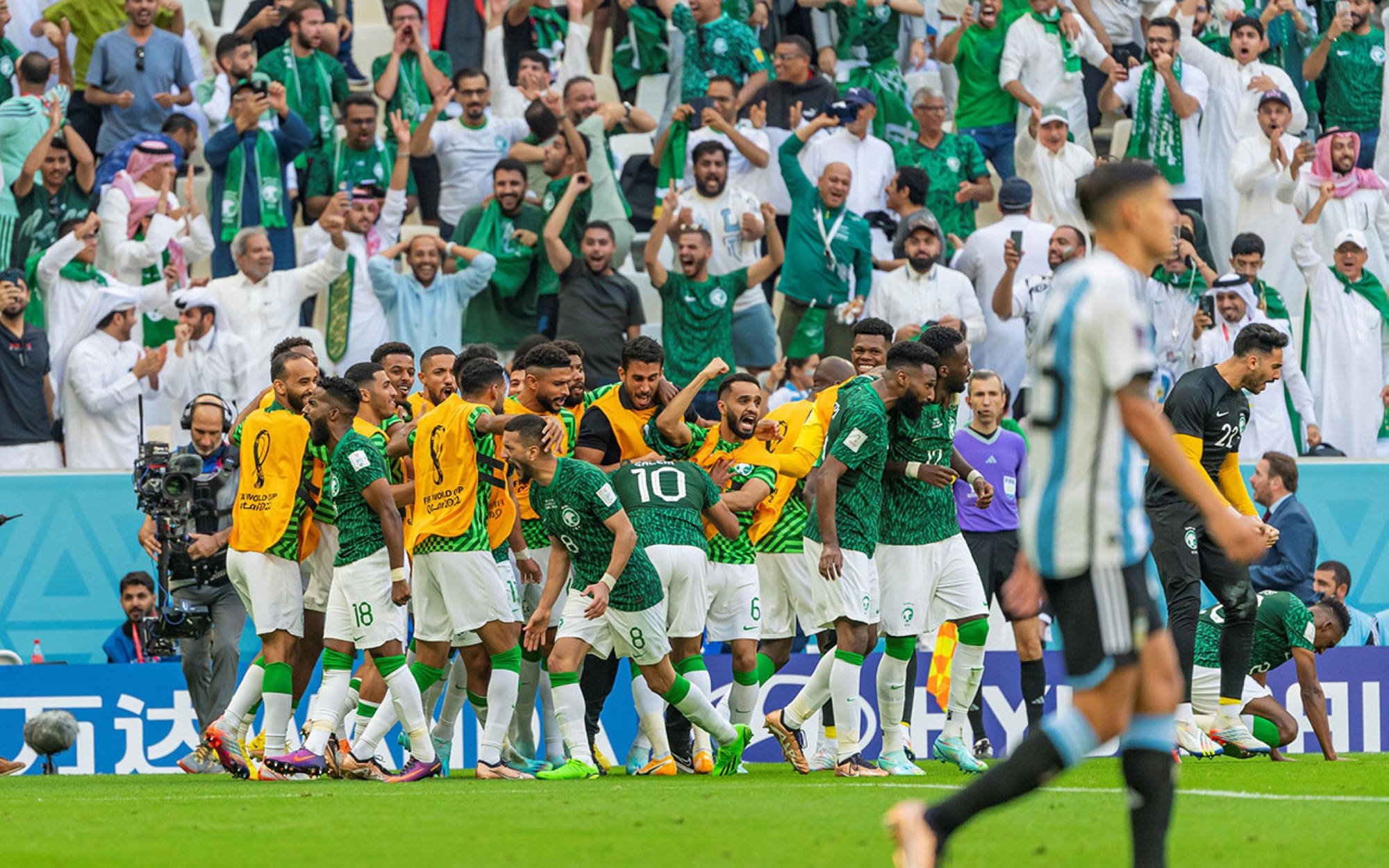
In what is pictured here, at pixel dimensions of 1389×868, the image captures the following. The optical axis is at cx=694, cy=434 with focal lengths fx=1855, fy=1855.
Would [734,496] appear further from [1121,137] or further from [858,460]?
[1121,137]

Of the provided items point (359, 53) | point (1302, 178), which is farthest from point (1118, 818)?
point (359, 53)

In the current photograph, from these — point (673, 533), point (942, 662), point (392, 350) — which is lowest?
point (942, 662)

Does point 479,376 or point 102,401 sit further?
point 102,401

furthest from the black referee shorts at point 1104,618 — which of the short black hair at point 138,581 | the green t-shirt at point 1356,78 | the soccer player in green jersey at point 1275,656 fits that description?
the green t-shirt at point 1356,78

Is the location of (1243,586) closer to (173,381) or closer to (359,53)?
(173,381)

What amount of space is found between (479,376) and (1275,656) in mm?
5155

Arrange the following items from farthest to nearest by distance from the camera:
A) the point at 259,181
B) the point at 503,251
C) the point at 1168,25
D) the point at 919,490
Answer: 1. the point at 1168,25
2. the point at 259,181
3. the point at 503,251
4. the point at 919,490

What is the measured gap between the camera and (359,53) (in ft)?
64.8

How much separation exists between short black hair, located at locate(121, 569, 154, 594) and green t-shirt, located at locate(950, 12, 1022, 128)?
361 inches

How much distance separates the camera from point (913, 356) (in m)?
9.91

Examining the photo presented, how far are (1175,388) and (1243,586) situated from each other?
121 centimetres

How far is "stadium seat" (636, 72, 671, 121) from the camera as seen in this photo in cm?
1880

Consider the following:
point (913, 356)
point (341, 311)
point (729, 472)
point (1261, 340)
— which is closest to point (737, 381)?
point (729, 472)

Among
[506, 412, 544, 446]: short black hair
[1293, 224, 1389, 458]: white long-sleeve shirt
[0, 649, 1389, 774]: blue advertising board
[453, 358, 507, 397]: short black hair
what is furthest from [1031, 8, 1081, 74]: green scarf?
[506, 412, 544, 446]: short black hair
